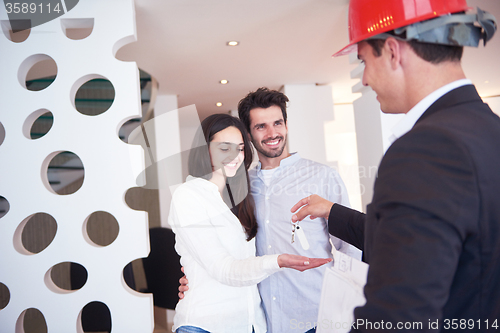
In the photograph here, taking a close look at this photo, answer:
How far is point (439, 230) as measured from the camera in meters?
0.48

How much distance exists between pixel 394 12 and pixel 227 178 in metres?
1.14

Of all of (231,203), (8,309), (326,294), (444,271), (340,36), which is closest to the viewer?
(444,271)

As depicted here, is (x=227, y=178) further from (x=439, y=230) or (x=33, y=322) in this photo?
(x=33, y=322)

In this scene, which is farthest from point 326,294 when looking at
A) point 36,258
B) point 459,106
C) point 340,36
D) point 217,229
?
point 340,36

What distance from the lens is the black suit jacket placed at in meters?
0.48

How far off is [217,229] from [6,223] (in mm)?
1370

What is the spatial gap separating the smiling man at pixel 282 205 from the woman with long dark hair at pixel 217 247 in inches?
5.1

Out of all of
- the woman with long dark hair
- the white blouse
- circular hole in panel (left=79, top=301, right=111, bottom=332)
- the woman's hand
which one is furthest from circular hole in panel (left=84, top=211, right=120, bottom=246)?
the woman's hand

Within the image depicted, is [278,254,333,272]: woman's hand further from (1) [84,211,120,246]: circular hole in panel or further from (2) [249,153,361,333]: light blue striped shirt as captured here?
(1) [84,211,120,246]: circular hole in panel

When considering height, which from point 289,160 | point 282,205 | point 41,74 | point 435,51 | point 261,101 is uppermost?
point 41,74

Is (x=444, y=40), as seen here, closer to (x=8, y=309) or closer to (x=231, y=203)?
(x=231, y=203)

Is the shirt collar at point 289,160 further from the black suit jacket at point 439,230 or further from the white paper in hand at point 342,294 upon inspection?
the black suit jacket at point 439,230

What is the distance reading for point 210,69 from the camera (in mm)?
3887

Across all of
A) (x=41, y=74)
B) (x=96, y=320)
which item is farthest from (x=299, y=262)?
(x=41, y=74)
